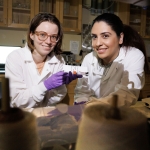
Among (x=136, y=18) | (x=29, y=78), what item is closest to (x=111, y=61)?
(x=29, y=78)

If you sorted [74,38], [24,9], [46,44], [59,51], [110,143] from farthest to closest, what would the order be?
[74,38] < [24,9] < [59,51] < [46,44] < [110,143]

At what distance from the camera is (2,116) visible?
31 centimetres

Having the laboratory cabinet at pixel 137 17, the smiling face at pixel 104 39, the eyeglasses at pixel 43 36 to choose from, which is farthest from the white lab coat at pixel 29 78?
the laboratory cabinet at pixel 137 17

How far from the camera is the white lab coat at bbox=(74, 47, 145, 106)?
1.02m

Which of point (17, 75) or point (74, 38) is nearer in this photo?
point (17, 75)

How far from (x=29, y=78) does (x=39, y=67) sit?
0.35ft

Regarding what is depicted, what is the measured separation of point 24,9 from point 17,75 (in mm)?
1892

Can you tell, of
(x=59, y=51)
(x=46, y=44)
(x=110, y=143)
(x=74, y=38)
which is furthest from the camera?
(x=74, y=38)

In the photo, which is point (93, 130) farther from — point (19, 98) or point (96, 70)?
point (96, 70)

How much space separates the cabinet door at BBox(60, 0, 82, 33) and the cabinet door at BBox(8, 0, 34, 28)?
51 centimetres

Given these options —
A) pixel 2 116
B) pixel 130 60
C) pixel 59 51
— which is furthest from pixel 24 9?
pixel 2 116

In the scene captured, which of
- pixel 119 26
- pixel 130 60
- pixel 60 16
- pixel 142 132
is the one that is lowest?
pixel 142 132

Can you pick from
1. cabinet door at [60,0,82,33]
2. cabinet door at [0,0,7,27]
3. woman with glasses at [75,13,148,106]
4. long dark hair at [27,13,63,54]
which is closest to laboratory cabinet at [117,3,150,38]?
cabinet door at [60,0,82,33]

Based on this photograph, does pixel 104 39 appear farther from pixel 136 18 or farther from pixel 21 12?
pixel 136 18
